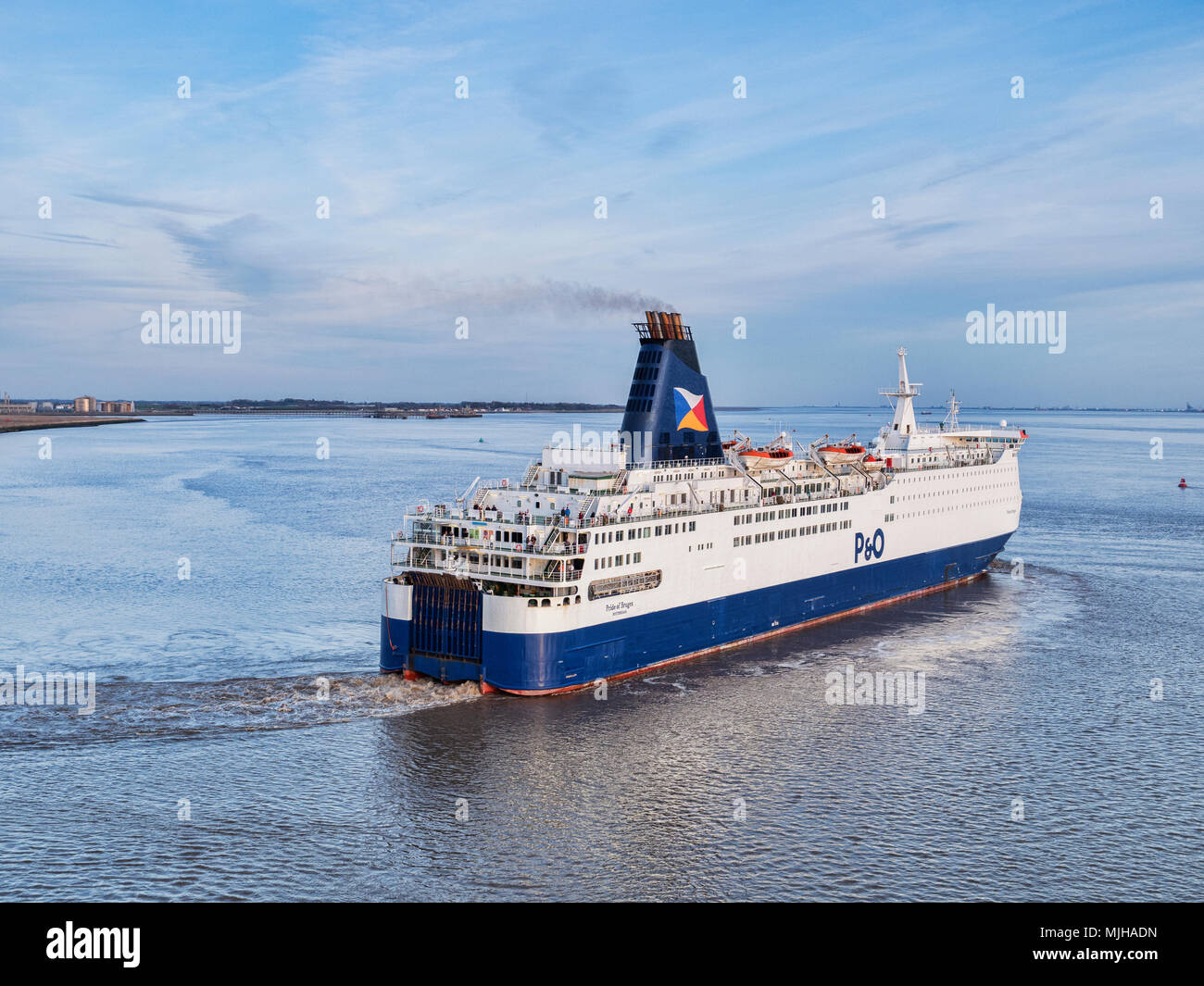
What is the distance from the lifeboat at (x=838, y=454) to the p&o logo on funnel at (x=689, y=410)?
30.0 ft

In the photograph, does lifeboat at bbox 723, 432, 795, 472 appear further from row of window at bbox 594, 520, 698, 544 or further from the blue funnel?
row of window at bbox 594, 520, 698, 544

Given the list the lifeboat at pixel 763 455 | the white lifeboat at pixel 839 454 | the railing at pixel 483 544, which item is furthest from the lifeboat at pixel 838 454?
the railing at pixel 483 544

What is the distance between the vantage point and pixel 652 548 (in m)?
32.9

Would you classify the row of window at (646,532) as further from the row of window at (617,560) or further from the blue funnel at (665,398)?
the blue funnel at (665,398)

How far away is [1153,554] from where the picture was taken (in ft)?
192

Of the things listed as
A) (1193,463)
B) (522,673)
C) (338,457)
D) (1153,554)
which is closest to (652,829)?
(522,673)

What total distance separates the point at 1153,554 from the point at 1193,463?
87.9 meters

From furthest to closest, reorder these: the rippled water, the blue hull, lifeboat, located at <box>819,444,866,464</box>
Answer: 1. lifeboat, located at <box>819,444,866,464</box>
2. the blue hull
3. the rippled water

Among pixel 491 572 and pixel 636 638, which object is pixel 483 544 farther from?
pixel 636 638

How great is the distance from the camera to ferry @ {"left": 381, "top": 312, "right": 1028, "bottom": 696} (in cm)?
3023

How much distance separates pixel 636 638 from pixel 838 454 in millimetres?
17563

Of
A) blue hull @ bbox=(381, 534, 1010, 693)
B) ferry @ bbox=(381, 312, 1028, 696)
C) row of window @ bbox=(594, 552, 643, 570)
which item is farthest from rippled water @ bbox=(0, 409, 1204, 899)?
row of window @ bbox=(594, 552, 643, 570)

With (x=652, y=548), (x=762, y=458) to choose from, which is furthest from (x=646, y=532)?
(x=762, y=458)

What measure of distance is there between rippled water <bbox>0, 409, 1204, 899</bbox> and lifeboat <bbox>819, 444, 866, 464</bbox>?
7.23m
